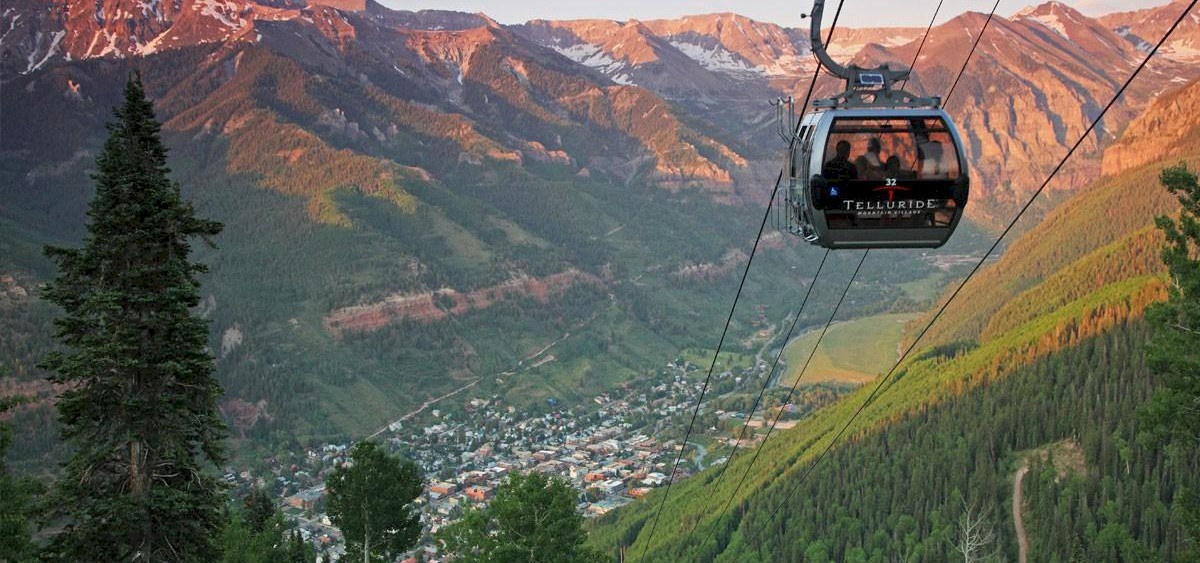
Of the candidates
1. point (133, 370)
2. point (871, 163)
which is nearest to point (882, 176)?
point (871, 163)

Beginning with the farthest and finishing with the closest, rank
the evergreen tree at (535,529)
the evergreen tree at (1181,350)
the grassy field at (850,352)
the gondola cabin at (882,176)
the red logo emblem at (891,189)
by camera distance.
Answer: the grassy field at (850,352), the evergreen tree at (535,529), the evergreen tree at (1181,350), the red logo emblem at (891,189), the gondola cabin at (882,176)

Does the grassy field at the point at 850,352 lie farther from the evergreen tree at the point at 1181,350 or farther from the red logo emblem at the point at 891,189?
the red logo emblem at the point at 891,189

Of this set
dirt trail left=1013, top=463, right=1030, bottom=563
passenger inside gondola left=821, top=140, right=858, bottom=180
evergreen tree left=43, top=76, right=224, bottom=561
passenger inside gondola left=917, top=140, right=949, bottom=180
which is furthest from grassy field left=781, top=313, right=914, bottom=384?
evergreen tree left=43, top=76, right=224, bottom=561

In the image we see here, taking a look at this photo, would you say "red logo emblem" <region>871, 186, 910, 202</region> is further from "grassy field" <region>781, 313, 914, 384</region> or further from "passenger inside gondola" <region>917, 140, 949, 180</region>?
"grassy field" <region>781, 313, 914, 384</region>

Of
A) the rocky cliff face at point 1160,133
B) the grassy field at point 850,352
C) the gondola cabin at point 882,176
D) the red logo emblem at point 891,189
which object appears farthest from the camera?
the rocky cliff face at point 1160,133

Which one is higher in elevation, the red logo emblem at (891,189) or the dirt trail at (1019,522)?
the red logo emblem at (891,189)

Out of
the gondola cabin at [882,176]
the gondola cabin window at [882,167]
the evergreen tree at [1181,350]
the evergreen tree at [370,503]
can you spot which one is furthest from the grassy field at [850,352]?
the gondola cabin window at [882,167]

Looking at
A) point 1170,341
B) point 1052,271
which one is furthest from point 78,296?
point 1052,271

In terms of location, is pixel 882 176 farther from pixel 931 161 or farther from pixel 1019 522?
pixel 1019 522

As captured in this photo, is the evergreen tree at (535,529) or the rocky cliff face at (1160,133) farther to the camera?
the rocky cliff face at (1160,133)
